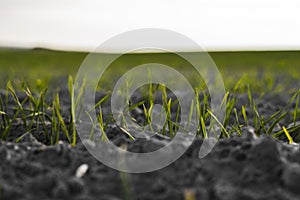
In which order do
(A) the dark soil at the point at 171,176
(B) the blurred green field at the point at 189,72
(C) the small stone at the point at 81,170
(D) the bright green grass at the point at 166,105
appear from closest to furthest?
(A) the dark soil at the point at 171,176
(C) the small stone at the point at 81,170
(D) the bright green grass at the point at 166,105
(B) the blurred green field at the point at 189,72

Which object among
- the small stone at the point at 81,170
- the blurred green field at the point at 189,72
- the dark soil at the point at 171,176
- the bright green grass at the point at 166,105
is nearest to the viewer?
the dark soil at the point at 171,176

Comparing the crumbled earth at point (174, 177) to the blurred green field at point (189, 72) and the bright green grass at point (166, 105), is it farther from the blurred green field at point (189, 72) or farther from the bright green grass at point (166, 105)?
the blurred green field at point (189, 72)

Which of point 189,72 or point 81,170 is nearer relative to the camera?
point 81,170

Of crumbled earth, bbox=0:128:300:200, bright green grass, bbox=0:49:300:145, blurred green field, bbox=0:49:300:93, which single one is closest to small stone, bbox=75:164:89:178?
crumbled earth, bbox=0:128:300:200

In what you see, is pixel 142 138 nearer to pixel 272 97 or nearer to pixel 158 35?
pixel 158 35

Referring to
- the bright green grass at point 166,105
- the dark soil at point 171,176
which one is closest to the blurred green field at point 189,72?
the bright green grass at point 166,105

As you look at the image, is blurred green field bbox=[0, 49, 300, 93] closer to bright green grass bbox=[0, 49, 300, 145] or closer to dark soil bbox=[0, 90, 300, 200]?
bright green grass bbox=[0, 49, 300, 145]

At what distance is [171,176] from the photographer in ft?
3.32

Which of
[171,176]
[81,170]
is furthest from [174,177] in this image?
[81,170]

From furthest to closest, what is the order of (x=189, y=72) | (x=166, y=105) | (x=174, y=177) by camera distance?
(x=189, y=72) < (x=166, y=105) < (x=174, y=177)

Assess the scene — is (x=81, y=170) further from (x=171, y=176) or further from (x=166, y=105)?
(x=166, y=105)

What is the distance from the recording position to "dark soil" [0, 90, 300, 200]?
3.06 ft

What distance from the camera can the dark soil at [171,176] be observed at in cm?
93

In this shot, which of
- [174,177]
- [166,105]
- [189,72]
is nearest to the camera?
[174,177]
